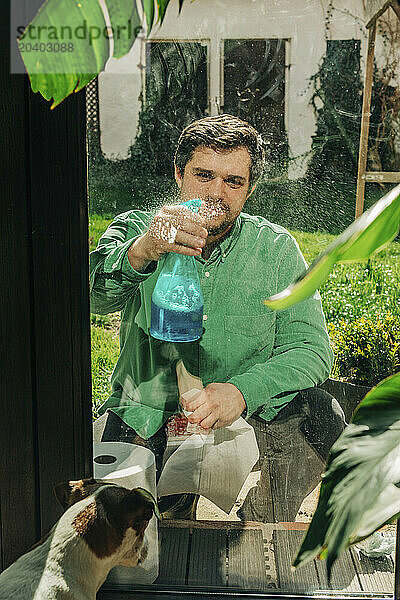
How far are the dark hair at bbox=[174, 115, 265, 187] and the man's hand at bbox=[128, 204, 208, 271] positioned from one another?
11cm

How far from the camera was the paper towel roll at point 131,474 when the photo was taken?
1919 millimetres

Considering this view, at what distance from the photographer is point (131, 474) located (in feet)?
6.28

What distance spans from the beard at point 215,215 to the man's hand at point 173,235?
0.02 meters

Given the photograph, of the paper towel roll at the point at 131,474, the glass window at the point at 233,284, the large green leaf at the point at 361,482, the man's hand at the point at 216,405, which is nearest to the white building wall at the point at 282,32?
the glass window at the point at 233,284

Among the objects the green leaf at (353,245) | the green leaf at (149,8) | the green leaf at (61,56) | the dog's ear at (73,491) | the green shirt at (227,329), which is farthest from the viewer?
the green shirt at (227,329)

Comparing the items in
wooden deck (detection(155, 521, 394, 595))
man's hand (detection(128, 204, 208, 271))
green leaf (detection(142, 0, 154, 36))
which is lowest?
wooden deck (detection(155, 521, 394, 595))

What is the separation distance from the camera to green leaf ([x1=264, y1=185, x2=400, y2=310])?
753 millimetres

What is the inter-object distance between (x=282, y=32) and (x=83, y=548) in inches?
49.5

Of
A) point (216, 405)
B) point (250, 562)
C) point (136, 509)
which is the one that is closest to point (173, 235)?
point (216, 405)

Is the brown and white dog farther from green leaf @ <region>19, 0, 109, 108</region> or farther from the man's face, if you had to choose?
green leaf @ <region>19, 0, 109, 108</region>

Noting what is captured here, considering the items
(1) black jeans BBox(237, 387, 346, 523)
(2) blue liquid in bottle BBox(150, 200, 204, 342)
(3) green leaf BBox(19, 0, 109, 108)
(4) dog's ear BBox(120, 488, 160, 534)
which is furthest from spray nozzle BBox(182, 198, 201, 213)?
(4) dog's ear BBox(120, 488, 160, 534)

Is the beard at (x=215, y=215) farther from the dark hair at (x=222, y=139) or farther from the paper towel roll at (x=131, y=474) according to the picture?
the paper towel roll at (x=131, y=474)

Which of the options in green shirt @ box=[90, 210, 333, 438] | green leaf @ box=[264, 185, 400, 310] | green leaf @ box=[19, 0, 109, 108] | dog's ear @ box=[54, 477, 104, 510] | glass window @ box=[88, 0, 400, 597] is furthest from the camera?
green shirt @ box=[90, 210, 333, 438]

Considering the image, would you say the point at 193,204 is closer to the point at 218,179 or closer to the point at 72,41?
the point at 218,179
